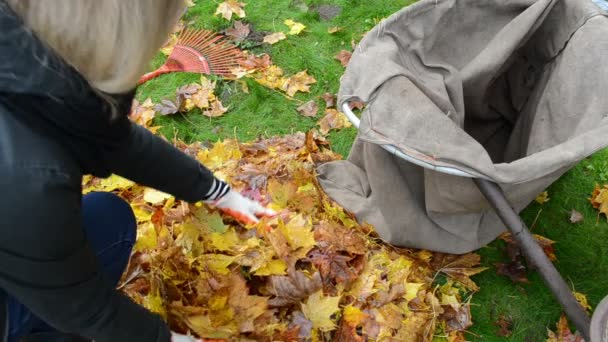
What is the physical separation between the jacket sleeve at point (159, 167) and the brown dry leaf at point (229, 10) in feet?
4.76

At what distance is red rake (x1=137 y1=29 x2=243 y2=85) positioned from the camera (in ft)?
8.13

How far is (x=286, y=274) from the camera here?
161cm

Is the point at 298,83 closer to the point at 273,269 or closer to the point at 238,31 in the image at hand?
the point at 238,31

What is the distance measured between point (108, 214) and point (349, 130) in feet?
4.04

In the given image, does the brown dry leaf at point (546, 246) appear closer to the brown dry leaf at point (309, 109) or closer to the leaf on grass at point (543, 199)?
the leaf on grass at point (543, 199)

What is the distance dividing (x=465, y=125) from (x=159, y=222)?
126cm

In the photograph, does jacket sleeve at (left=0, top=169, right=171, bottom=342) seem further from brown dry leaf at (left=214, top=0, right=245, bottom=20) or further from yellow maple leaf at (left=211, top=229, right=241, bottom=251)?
brown dry leaf at (left=214, top=0, right=245, bottom=20)

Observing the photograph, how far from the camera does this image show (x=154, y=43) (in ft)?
2.66

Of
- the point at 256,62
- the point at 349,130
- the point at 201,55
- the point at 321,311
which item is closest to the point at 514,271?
the point at 321,311

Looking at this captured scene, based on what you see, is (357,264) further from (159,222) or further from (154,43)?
(154,43)

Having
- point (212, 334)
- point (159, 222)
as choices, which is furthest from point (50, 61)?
point (159, 222)

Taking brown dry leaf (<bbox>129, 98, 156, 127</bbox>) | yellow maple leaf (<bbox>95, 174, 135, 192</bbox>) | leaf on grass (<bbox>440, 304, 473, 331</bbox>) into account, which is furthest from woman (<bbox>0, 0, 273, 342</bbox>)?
brown dry leaf (<bbox>129, 98, 156, 127</bbox>)

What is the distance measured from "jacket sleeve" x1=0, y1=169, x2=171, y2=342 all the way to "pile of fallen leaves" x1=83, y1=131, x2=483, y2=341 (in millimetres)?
501

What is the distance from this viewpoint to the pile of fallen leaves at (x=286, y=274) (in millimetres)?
1528
